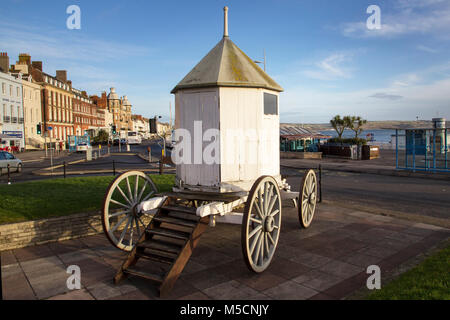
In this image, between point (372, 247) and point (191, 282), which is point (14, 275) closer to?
point (191, 282)

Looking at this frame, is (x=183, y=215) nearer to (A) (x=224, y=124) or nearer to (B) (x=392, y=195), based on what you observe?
(A) (x=224, y=124)

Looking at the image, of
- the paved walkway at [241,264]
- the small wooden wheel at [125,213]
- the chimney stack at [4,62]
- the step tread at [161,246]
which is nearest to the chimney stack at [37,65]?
the chimney stack at [4,62]

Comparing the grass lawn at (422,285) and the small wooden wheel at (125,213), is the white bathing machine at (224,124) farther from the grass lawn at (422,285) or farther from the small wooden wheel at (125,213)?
the grass lawn at (422,285)

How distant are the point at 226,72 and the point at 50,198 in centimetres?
633

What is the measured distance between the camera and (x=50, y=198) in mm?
9414

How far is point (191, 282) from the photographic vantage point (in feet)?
17.9

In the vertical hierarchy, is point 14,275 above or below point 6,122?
below

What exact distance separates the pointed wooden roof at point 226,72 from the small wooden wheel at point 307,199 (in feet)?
7.89

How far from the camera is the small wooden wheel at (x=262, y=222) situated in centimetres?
550

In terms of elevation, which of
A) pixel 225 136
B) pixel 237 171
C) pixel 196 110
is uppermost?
pixel 196 110
